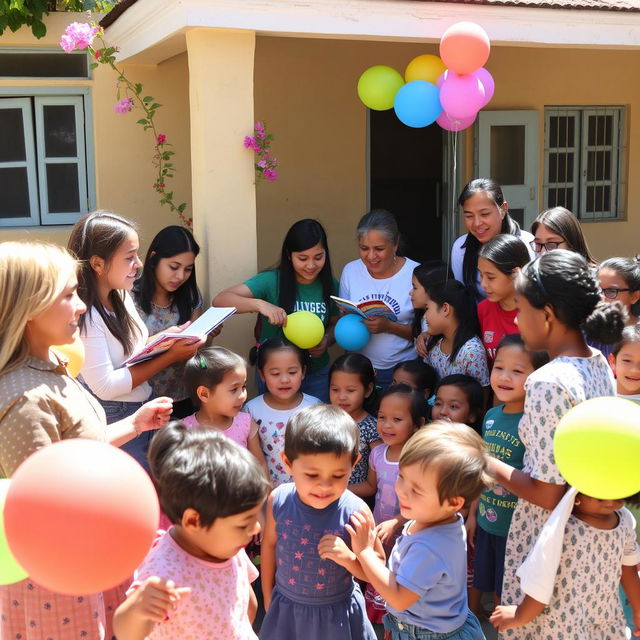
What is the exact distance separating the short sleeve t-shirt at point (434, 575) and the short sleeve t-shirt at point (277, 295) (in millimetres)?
2010

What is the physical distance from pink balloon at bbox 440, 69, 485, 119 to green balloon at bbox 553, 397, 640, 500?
2.51 m

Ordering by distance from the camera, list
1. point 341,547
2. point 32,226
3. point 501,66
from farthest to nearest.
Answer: point 501,66, point 32,226, point 341,547

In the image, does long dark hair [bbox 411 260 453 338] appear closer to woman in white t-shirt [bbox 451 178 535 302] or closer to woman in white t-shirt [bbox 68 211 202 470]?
woman in white t-shirt [bbox 451 178 535 302]

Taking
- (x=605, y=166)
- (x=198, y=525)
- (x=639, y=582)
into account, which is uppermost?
(x=605, y=166)

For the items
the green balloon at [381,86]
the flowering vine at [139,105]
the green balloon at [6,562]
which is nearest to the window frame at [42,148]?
the flowering vine at [139,105]

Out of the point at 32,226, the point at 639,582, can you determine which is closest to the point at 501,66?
the point at 32,226

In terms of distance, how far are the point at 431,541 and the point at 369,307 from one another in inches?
71.5

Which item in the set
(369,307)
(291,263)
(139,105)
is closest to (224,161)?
(291,263)

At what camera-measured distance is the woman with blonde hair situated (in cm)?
225

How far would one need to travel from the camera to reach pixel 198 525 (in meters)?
2.13

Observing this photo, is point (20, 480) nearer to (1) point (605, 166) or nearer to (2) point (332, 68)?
(2) point (332, 68)

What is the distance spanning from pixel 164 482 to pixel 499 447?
1662 millimetres

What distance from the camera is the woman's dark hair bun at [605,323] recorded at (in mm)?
2543

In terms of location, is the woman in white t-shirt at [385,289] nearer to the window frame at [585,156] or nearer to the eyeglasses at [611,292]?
the eyeglasses at [611,292]
